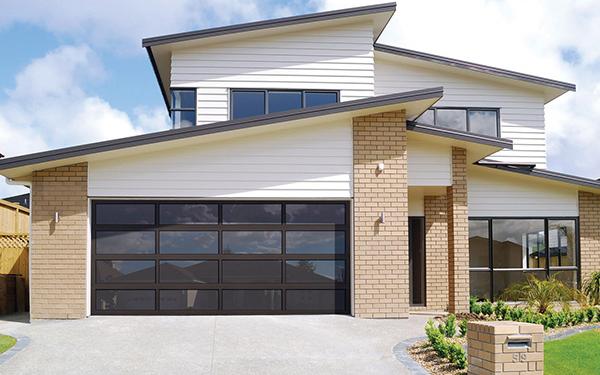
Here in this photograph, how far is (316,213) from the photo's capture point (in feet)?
47.9

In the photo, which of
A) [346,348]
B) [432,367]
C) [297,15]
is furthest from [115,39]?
[432,367]

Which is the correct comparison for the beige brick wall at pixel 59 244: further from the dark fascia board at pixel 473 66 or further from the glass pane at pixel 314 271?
the dark fascia board at pixel 473 66

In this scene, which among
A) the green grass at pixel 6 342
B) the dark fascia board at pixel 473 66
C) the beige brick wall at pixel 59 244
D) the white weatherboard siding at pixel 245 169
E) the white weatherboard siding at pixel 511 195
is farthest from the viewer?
the dark fascia board at pixel 473 66

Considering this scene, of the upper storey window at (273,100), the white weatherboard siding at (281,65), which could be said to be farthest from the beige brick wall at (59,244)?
the upper storey window at (273,100)

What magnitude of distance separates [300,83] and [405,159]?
4.34 metres

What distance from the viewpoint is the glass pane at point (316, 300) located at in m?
14.4

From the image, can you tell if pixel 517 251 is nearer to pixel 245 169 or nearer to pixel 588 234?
pixel 588 234

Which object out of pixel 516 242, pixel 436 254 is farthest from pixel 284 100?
pixel 516 242

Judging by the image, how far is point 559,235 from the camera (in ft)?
61.1

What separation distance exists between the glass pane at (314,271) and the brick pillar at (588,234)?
26.2 feet

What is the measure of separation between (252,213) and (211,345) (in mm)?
3851

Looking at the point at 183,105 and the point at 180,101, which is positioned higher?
the point at 180,101

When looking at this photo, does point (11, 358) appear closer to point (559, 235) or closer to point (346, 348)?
point (346, 348)

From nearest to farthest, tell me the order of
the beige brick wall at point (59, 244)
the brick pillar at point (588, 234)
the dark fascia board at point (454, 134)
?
1. the beige brick wall at point (59, 244)
2. the dark fascia board at point (454, 134)
3. the brick pillar at point (588, 234)
